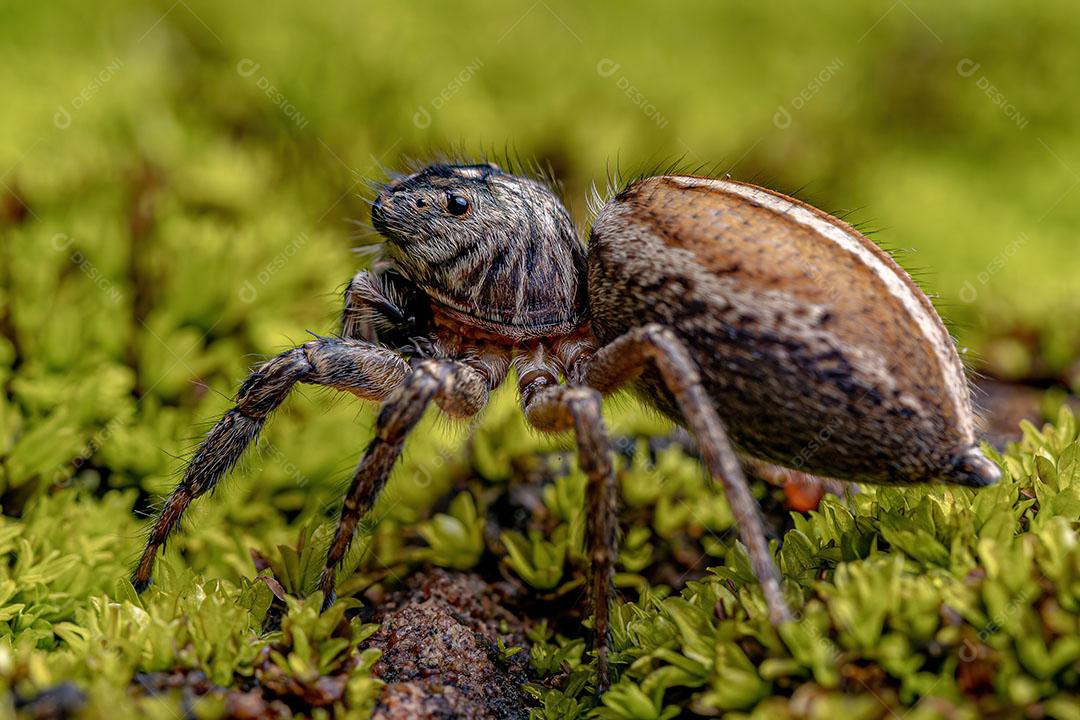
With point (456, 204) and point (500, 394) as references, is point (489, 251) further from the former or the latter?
point (500, 394)

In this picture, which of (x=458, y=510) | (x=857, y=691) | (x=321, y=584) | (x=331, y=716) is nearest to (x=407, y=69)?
(x=458, y=510)

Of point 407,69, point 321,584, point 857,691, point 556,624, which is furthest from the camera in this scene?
point 407,69

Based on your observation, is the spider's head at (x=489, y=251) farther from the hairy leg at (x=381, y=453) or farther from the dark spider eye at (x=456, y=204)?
the hairy leg at (x=381, y=453)

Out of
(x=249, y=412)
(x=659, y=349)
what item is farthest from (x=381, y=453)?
(x=659, y=349)

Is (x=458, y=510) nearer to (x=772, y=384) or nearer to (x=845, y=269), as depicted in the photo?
(x=772, y=384)

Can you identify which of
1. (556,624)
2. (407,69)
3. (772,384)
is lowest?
(556,624)

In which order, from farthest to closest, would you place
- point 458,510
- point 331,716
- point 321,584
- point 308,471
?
A: point 308,471 → point 458,510 → point 321,584 → point 331,716

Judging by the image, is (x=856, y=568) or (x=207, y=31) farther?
(x=207, y=31)
